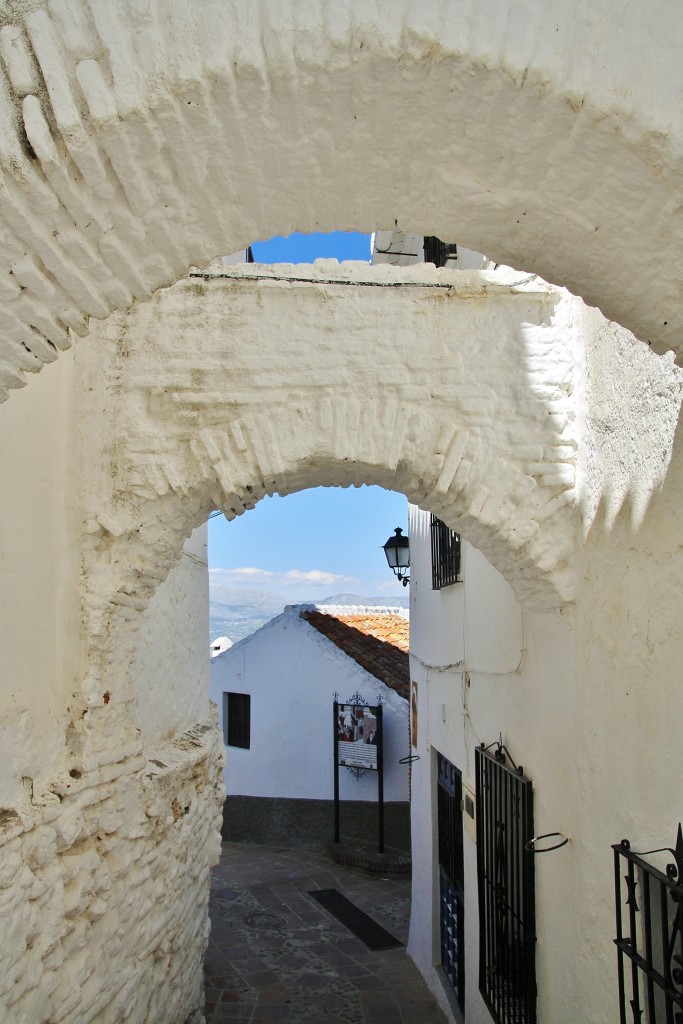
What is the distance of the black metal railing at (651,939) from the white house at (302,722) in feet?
24.3

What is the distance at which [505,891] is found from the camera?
161 inches

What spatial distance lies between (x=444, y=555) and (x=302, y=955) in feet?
12.1

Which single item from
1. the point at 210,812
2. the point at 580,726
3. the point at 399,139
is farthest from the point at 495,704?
the point at 399,139

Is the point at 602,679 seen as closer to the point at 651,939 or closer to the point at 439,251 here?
the point at 651,939

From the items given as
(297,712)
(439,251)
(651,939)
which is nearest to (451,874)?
(651,939)

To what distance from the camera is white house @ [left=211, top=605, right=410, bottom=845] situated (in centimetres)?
1022

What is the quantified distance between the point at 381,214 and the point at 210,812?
4.40 m

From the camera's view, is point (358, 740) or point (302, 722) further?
point (302, 722)

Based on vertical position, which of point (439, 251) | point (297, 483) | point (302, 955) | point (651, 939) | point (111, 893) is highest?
point (439, 251)

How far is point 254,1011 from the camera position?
18.9ft

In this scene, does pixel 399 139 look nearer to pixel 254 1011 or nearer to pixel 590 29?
pixel 590 29

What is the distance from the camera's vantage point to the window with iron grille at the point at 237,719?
1168 cm

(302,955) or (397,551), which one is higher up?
(397,551)

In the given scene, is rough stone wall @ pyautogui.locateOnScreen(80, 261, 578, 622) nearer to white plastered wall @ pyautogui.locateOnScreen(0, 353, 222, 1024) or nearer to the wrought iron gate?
white plastered wall @ pyautogui.locateOnScreen(0, 353, 222, 1024)
